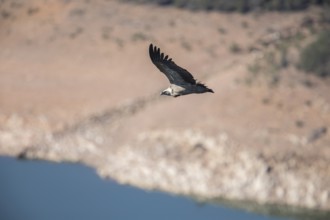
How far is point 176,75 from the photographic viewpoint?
1462cm

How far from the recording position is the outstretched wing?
1417cm

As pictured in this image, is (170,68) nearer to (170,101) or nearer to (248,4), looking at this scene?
(170,101)

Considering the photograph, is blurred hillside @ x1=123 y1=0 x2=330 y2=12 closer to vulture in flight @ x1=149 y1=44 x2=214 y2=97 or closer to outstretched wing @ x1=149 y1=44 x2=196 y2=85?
vulture in flight @ x1=149 y1=44 x2=214 y2=97

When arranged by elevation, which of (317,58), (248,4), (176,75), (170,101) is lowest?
(176,75)

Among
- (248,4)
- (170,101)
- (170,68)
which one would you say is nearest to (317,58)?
(170,101)

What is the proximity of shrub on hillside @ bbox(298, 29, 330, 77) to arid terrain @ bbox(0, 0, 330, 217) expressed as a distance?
315mm

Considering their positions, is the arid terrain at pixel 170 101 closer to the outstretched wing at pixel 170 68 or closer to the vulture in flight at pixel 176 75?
the vulture in flight at pixel 176 75

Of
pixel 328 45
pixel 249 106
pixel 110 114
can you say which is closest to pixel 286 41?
pixel 328 45

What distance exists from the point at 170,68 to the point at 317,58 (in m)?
21.0

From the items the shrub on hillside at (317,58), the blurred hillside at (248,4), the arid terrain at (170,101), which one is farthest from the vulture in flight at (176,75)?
the blurred hillside at (248,4)

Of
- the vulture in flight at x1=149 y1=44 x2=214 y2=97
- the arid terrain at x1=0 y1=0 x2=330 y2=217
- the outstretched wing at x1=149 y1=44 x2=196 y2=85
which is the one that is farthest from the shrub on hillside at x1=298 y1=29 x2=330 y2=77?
the outstretched wing at x1=149 y1=44 x2=196 y2=85

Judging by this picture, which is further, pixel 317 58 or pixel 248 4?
pixel 248 4

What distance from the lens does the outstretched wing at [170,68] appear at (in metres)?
14.2

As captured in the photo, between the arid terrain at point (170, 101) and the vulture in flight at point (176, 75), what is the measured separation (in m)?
14.4
